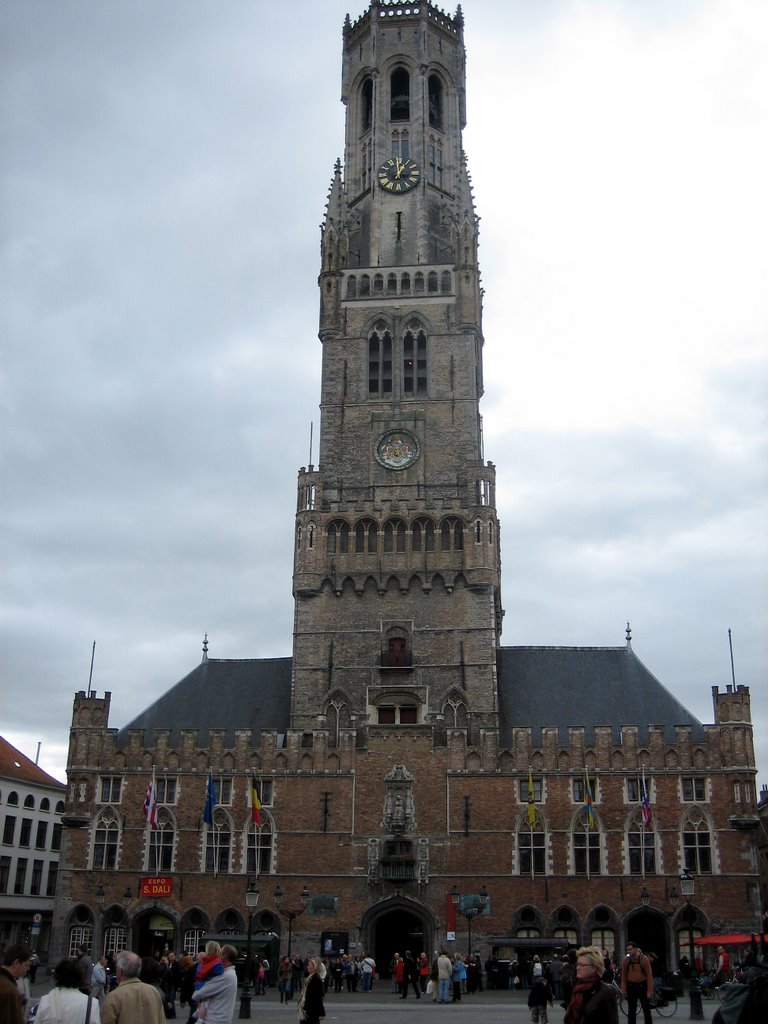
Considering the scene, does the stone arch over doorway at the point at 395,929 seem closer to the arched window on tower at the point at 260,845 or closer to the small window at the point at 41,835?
the arched window on tower at the point at 260,845

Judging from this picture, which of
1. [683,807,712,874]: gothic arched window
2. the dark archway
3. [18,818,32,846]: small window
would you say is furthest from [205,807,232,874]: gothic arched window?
[683,807,712,874]: gothic arched window

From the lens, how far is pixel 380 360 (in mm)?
63812

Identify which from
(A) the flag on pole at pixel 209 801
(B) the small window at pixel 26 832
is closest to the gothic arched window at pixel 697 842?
(A) the flag on pole at pixel 209 801

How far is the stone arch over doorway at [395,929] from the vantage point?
51.0 metres

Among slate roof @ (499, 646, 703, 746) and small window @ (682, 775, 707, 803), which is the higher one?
slate roof @ (499, 646, 703, 746)

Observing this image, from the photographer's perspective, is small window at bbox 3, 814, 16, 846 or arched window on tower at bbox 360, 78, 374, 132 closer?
small window at bbox 3, 814, 16, 846

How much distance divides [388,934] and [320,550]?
19277mm

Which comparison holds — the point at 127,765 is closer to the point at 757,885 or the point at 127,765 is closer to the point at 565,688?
the point at 565,688

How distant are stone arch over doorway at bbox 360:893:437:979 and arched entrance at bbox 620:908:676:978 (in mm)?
9099

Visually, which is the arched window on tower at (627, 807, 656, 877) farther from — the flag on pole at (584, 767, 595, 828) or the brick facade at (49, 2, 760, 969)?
the flag on pole at (584, 767, 595, 828)

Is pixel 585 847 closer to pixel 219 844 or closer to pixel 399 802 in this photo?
pixel 399 802

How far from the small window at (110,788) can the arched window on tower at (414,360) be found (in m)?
26.0

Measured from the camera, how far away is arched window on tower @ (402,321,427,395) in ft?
207

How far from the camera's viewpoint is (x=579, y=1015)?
1011 cm
